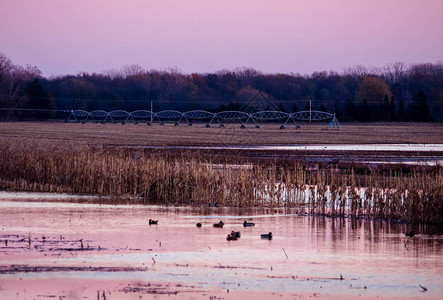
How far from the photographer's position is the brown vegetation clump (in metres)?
23.2

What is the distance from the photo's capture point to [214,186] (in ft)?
90.1

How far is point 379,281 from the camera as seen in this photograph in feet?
49.1

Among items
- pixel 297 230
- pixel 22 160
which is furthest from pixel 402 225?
pixel 22 160

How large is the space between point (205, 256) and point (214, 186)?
10.3 metres

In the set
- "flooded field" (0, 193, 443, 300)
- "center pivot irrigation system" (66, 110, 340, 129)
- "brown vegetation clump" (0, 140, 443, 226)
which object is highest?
"center pivot irrigation system" (66, 110, 340, 129)

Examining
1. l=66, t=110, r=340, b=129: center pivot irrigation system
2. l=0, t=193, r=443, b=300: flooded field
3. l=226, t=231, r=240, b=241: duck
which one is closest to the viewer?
l=0, t=193, r=443, b=300: flooded field

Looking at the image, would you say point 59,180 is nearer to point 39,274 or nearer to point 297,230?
point 297,230

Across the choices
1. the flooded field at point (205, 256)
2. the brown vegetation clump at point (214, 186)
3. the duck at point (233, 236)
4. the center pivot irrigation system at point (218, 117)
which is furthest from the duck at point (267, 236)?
the center pivot irrigation system at point (218, 117)

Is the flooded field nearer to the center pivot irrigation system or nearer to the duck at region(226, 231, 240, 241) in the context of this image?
the duck at region(226, 231, 240, 241)

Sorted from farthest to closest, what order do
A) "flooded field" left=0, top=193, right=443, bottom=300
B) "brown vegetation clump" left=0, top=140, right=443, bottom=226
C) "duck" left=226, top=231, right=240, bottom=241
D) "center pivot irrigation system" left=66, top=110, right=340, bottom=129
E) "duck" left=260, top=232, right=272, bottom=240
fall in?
"center pivot irrigation system" left=66, top=110, right=340, bottom=129, "brown vegetation clump" left=0, top=140, right=443, bottom=226, "duck" left=260, top=232, right=272, bottom=240, "duck" left=226, top=231, right=240, bottom=241, "flooded field" left=0, top=193, right=443, bottom=300

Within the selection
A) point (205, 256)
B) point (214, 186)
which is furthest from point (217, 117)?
point (205, 256)

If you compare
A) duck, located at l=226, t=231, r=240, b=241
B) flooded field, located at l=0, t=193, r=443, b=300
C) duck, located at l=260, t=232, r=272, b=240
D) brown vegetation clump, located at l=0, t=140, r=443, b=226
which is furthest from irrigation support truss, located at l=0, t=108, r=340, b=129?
duck, located at l=226, t=231, r=240, b=241

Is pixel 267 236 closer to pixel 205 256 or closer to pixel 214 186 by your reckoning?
pixel 205 256

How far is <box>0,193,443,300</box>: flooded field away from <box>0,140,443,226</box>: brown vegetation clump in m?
1.04
